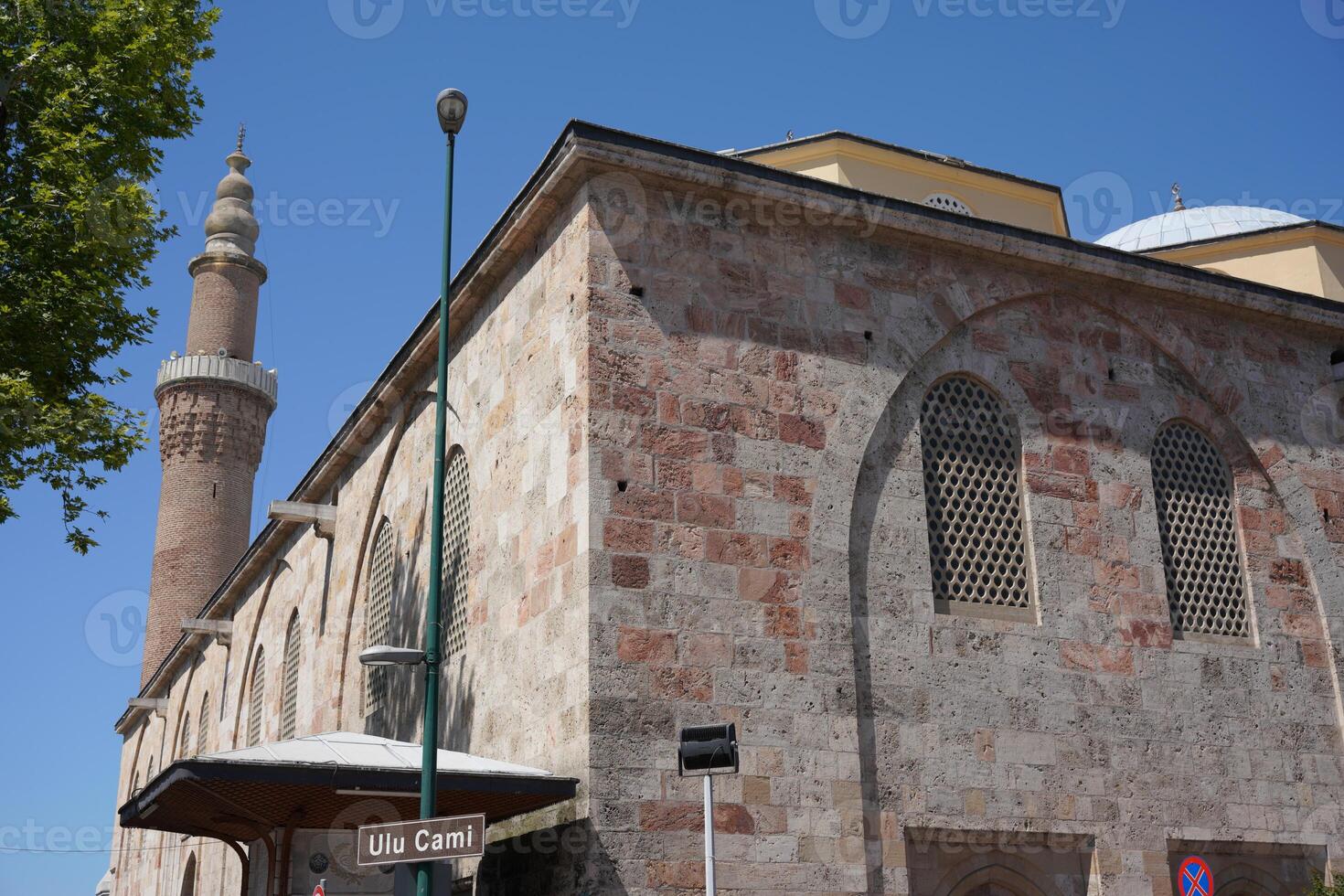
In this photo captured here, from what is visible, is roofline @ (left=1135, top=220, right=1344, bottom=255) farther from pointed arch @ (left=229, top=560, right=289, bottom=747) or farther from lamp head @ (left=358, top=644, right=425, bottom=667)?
pointed arch @ (left=229, top=560, right=289, bottom=747)

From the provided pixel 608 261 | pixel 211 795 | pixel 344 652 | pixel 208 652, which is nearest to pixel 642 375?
pixel 608 261

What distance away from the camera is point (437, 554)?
8766 millimetres

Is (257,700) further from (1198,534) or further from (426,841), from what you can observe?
(1198,534)

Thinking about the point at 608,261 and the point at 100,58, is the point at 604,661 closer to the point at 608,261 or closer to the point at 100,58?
the point at 608,261

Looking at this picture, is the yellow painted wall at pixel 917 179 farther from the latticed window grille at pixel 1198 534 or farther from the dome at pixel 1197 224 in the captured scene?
the latticed window grille at pixel 1198 534

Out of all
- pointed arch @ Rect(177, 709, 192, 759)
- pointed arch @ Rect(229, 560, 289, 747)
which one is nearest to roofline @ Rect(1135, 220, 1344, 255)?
pointed arch @ Rect(229, 560, 289, 747)

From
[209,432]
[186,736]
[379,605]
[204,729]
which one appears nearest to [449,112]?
[379,605]

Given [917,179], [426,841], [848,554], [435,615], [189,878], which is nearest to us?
[426,841]

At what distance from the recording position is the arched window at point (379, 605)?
585 inches

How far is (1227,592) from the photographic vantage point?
12.4 metres

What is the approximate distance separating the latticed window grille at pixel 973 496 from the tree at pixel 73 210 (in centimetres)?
644

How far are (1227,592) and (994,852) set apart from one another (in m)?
3.76

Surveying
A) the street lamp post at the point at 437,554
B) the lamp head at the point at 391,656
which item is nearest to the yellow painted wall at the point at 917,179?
the street lamp post at the point at 437,554

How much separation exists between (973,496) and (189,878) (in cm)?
1876
